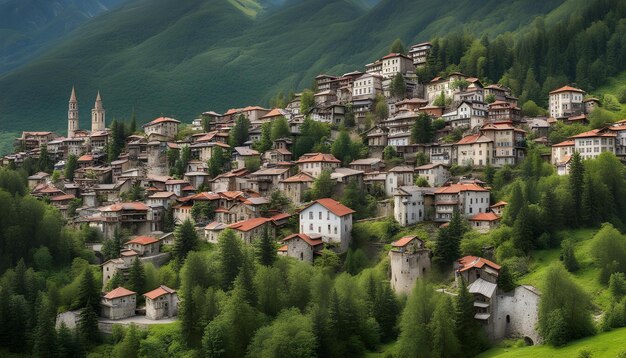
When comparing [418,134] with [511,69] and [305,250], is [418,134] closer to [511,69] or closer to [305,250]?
[305,250]

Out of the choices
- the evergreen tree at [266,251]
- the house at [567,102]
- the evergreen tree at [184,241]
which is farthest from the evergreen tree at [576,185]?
the evergreen tree at [184,241]

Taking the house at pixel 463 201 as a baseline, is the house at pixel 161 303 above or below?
below

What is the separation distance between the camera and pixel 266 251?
2844 inches

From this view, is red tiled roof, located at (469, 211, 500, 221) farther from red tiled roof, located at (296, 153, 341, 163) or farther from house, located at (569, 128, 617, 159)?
red tiled roof, located at (296, 153, 341, 163)

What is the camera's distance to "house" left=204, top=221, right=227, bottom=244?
3300 inches

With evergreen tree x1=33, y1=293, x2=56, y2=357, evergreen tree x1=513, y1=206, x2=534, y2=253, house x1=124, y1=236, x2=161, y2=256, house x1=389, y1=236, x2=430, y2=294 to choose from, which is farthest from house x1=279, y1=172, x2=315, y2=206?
evergreen tree x1=33, y1=293, x2=56, y2=357

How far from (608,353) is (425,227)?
30.8 metres

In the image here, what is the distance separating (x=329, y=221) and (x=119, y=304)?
22545mm

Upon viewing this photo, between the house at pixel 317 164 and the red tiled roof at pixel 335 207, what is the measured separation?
1152cm

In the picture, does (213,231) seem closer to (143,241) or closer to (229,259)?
(143,241)

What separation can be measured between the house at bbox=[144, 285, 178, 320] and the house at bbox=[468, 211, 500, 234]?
97.8 ft

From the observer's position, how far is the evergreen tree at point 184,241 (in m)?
80.0

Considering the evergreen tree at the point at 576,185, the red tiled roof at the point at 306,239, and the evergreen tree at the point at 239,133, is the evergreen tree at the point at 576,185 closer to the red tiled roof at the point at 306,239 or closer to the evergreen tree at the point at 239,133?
the red tiled roof at the point at 306,239

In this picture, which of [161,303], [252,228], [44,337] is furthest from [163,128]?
[44,337]
